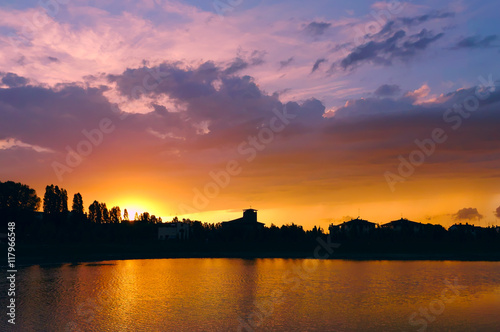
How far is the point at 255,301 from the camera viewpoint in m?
50.9

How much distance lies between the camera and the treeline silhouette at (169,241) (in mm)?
130000

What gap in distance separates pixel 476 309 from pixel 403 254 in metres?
85.7

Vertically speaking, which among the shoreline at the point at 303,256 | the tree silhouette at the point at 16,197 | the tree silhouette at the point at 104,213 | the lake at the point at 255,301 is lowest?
the shoreline at the point at 303,256

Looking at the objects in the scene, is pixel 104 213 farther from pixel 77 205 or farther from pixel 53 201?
pixel 53 201

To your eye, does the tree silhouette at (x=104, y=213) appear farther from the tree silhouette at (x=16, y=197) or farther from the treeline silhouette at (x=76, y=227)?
the tree silhouette at (x=16, y=197)

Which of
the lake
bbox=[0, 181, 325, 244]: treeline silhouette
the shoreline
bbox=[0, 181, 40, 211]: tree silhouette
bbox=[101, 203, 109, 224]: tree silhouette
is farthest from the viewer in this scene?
bbox=[101, 203, 109, 224]: tree silhouette

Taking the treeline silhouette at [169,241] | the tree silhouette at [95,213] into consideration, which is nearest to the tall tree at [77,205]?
the treeline silhouette at [169,241]

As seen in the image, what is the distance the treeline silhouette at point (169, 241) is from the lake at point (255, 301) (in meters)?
51.3

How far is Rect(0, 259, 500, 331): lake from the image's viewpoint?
3919 cm

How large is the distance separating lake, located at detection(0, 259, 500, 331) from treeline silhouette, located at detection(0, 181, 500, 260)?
51261 millimetres

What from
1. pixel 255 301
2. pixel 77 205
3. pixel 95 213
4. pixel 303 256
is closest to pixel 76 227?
pixel 77 205

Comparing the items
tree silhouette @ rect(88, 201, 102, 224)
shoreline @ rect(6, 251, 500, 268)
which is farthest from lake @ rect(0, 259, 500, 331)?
tree silhouette @ rect(88, 201, 102, 224)

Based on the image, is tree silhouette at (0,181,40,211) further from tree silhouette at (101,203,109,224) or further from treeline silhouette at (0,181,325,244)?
tree silhouette at (101,203,109,224)

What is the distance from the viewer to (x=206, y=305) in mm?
48469
